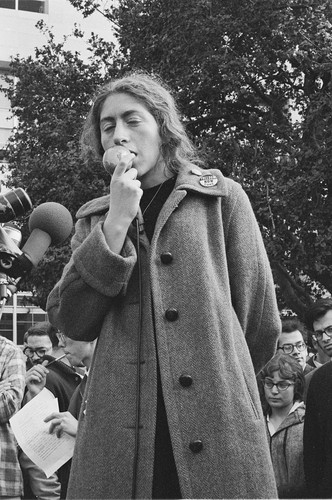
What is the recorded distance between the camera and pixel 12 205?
2668 millimetres

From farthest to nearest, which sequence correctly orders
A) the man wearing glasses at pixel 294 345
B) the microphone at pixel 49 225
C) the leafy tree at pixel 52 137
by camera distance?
1. the leafy tree at pixel 52 137
2. the man wearing glasses at pixel 294 345
3. the microphone at pixel 49 225

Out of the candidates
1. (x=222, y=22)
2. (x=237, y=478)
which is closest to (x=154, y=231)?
(x=237, y=478)

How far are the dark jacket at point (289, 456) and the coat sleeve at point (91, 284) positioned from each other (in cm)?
236

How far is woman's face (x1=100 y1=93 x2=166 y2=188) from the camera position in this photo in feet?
8.54

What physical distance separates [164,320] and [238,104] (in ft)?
53.2

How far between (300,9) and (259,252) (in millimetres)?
14979

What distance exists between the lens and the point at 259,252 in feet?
8.35

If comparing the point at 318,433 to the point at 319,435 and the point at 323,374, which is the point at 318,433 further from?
the point at 323,374

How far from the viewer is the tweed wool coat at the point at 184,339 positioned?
7.20ft

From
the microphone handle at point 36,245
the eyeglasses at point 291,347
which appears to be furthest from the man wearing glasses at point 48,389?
the microphone handle at point 36,245

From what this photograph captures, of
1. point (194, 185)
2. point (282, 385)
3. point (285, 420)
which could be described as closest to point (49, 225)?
point (194, 185)

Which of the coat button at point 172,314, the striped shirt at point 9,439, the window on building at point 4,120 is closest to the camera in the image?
the coat button at point 172,314

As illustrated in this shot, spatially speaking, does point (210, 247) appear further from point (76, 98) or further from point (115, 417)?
point (76, 98)

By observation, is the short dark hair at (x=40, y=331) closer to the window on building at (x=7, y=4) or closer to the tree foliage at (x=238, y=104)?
the tree foliage at (x=238, y=104)
